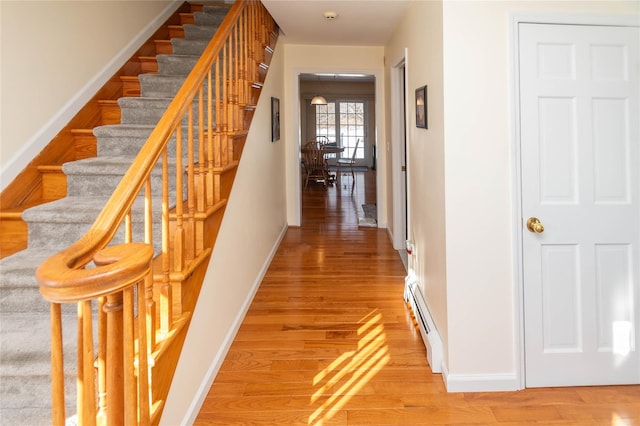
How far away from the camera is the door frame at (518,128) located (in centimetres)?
211

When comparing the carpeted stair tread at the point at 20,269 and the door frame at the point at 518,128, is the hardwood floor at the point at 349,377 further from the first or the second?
the carpeted stair tread at the point at 20,269

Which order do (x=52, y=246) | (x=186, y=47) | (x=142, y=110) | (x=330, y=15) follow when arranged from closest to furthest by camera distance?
(x=52, y=246) < (x=142, y=110) < (x=186, y=47) < (x=330, y=15)

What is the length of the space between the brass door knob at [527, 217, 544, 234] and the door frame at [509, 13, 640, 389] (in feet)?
0.11

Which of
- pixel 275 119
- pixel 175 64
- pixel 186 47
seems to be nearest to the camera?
pixel 175 64

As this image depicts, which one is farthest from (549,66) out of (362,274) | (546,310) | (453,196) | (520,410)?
(362,274)

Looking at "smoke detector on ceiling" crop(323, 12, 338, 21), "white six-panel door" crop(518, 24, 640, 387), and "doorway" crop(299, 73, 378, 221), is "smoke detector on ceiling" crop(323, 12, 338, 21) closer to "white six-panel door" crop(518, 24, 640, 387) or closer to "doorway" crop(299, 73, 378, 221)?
"white six-panel door" crop(518, 24, 640, 387)

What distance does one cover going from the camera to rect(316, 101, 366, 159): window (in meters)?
13.0

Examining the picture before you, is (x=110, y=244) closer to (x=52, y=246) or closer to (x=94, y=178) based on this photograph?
(x=52, y=246)

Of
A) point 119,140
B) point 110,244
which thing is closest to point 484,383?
point 110,244

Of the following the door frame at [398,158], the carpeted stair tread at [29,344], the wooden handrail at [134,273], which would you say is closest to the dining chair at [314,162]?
the door frame at [398,158]

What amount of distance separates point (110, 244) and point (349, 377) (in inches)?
55.7

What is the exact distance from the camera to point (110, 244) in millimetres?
2104

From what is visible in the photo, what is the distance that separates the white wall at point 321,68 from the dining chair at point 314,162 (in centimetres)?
360

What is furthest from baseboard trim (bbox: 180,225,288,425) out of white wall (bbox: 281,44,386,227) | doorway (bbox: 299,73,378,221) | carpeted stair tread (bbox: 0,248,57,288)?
doorway (bbox: 299,73,378,221)
